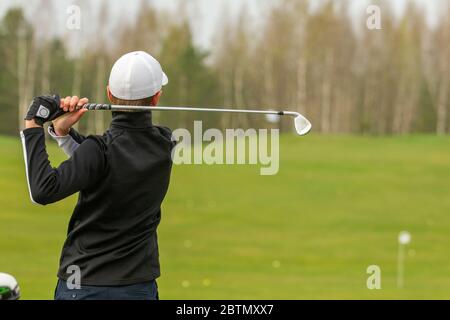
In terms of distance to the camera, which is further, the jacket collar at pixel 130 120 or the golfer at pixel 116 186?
the jacket collar at pixel 130 120

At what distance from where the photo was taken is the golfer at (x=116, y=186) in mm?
3270

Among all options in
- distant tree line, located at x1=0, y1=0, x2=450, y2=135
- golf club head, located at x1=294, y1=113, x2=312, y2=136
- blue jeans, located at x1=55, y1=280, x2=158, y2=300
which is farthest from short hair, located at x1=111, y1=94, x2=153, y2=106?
distant tree line, located at x1=0, y1=0, x2=450, y2=135

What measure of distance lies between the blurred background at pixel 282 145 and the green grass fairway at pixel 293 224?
0.05 m

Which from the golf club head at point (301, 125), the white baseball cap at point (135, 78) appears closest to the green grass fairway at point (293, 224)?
the golf club head at point (301, 125)

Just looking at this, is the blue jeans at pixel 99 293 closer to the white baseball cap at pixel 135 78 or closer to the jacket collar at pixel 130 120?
the jacket collar at pixel 130 120

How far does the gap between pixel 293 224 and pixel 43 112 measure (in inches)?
699

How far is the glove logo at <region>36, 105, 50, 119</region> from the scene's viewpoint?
10.6 ft

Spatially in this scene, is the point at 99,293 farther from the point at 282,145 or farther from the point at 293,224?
the point at 282,145

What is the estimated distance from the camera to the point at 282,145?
30547 mm

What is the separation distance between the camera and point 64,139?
11.5 feet

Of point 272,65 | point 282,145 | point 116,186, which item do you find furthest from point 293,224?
point 272,65
